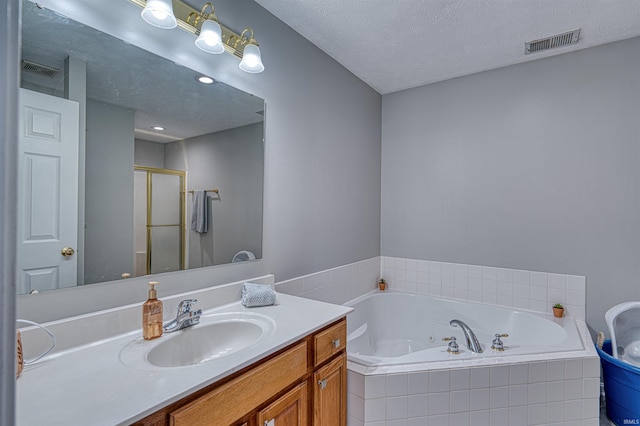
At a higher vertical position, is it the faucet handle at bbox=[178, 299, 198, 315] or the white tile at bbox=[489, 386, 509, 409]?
the faucet handle at bbox=[178, 299, 198, 315]

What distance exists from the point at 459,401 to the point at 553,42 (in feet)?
8.04

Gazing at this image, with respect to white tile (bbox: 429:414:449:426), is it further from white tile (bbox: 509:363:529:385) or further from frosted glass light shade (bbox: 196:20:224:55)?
frosted glass light shade (bbox: 196:20:224:55)

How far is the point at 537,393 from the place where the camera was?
1.72 m

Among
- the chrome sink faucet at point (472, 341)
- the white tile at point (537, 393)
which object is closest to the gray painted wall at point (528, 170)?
the chrome sink faucet at point (472, 341)

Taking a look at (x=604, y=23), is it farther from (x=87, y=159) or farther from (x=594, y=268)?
(x=87, y=159)

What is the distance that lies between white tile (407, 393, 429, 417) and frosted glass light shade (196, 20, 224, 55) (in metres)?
1.98

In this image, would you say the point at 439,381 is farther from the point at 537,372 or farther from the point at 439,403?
the point at 537,372

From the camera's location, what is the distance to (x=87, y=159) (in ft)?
3.90

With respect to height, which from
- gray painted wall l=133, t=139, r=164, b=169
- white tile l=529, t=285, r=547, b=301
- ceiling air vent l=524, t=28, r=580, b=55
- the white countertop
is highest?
ceiling air vent l=524, t=28, r=580, b=55

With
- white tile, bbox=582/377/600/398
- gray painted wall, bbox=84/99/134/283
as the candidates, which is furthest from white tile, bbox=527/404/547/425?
gray painted wall, bbox=84/99/134/283

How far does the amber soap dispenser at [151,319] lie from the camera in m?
1.20

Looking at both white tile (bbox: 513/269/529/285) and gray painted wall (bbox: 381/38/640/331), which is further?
white tile (bbox: 513/269/529/285)

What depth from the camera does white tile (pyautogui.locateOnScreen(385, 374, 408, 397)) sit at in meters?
1.62

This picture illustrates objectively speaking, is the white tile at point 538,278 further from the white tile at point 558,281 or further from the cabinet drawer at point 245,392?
the cabinet drawer at point 245,392
